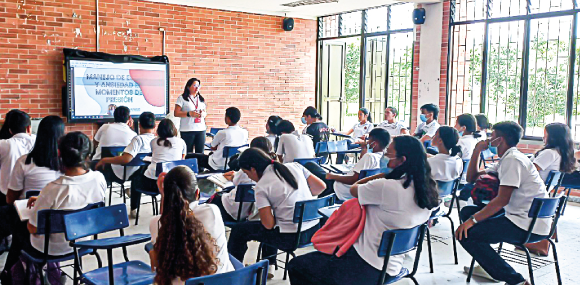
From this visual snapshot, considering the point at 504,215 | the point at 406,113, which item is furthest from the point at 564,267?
the point at 406,113

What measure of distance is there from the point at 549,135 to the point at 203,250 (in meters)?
3.89

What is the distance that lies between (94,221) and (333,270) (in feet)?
4.57

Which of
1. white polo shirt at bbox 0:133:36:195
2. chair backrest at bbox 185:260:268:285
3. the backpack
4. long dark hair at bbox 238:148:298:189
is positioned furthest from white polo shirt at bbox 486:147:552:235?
white polo shirt at bbox 0:133:36:195

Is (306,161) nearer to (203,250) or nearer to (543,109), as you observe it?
(203,250)

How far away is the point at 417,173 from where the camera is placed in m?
2.91

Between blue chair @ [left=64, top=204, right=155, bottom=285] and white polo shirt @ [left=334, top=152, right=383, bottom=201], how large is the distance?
208cm

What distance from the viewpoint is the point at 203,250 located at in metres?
2.26

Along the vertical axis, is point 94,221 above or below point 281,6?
below

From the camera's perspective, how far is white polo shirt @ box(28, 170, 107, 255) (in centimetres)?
312

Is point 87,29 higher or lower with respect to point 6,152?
higher

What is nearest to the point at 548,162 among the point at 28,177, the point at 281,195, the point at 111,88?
the point at 281,195

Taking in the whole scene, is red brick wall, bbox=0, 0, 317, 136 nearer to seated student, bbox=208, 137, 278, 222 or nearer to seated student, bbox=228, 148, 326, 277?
seated student, bbox=208, 137, 278, 222

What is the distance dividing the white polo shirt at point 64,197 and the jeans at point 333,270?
51.4 inches

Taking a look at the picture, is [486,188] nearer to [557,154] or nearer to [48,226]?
[557,154]
